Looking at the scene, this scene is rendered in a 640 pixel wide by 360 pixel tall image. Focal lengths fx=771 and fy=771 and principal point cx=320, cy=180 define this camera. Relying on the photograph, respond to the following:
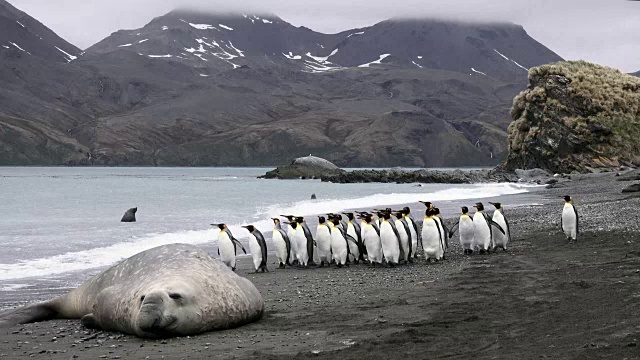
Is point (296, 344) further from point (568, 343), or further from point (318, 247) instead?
point (318, 247)

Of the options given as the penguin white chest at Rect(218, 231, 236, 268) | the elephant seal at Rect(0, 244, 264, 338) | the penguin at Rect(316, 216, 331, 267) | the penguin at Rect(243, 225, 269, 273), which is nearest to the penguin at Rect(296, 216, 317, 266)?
the penguin at Rect(316, 216, 331, 267)

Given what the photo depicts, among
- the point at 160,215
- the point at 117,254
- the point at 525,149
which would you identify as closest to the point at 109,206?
the point at 160,215

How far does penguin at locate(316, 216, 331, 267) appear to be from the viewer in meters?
15.7

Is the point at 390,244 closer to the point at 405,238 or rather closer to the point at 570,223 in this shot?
the point at 405,238

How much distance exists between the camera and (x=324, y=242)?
15789 millimetres

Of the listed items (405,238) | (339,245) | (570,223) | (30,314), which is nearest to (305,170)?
(570,223)

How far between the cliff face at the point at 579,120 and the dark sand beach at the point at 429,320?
209ft

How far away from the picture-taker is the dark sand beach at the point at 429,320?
6723mm

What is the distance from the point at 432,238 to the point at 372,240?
1.18 m

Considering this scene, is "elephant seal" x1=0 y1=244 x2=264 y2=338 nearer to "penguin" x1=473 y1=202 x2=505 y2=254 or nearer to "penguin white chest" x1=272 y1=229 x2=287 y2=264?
"penguin white chest" x1=272 y1=229 x2=287 y2=264

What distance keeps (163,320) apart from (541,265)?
23.7ft

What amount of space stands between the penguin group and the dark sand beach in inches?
58.2

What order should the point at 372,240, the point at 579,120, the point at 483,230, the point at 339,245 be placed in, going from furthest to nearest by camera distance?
1. the point at 579,120
2. the point at 483,230
3. the point at 339,245
4. the point at 372,240

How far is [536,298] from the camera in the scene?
9.20 metres
